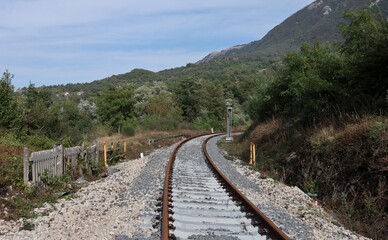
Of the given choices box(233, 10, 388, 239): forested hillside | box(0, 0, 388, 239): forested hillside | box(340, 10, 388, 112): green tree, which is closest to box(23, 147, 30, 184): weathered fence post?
box(0, 0, 388, 239): forested hillside

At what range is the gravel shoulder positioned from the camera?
267 inches

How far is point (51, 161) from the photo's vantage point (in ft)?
35.6

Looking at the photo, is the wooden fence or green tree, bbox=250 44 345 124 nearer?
the wooden fence

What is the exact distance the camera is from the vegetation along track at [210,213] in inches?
252

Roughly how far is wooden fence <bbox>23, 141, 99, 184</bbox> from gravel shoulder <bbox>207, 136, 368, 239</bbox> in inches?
198

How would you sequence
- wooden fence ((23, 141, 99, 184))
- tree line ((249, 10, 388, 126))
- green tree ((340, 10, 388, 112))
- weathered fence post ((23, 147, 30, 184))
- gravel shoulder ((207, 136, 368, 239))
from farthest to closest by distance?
1. tree line ((249, 10, 388, 126))
2. green tree ((340, 10, 388, 112))
3. wooden fence ((23, 141, 99, 184))
4. weathered fence post ((23, 147, 30, 184))
5. gravel shoulder ((207, 136, 368, 239))

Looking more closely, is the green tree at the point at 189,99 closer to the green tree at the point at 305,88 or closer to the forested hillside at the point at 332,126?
the green tree at the point at 305,88

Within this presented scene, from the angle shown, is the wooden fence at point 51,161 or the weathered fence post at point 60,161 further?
the weathered fence post at point 60,161

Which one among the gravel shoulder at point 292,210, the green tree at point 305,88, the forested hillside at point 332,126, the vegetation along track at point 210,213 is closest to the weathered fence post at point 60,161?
the forested hillside at point 332,126

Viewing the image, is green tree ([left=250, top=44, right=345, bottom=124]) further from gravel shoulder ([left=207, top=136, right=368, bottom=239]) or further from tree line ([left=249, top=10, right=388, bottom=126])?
gravel shoulder ([left=207, top=136, right=368, bottom=239])

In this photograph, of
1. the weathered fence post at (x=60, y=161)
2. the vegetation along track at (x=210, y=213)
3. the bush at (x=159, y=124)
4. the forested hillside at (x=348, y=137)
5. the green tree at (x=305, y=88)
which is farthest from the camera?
the bush at (x=159, y=124)

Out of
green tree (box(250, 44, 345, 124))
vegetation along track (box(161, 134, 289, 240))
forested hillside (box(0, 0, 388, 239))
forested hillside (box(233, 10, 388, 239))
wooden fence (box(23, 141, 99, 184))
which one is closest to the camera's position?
vegetation along track (box(161, 134, 289, 240))

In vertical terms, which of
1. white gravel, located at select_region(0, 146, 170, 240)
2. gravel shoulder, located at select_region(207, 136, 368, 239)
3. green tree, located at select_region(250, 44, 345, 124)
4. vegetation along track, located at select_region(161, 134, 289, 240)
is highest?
green tree, located at select_region(250, 44, 345, 124)

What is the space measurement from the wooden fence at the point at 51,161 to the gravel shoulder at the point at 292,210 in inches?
198
